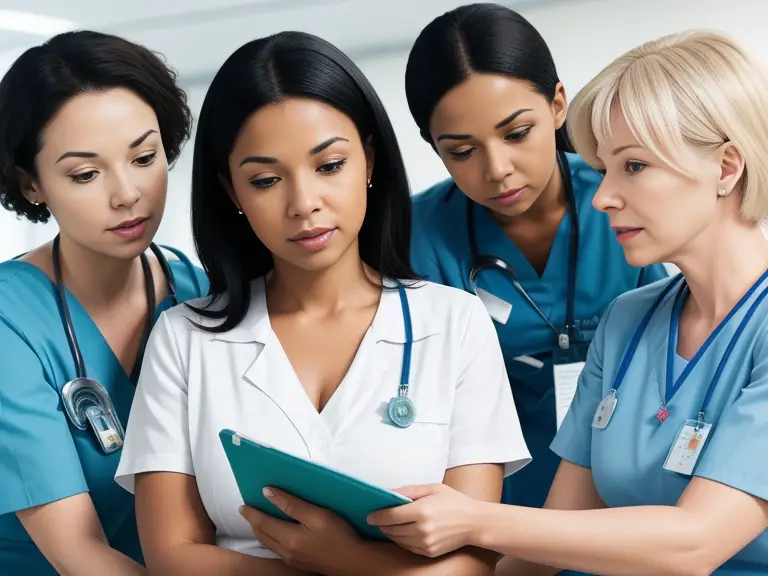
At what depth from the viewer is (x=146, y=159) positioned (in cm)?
195

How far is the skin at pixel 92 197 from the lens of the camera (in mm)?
1787

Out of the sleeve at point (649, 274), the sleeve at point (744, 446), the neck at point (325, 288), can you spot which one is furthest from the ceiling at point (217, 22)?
the sleeve at point (744, 446)

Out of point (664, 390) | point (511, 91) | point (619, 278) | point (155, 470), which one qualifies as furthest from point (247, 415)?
point (619, 278)

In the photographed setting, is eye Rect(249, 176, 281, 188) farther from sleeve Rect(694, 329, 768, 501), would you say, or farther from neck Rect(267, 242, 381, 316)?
sleeve Rect(694, 329, 768, 501)

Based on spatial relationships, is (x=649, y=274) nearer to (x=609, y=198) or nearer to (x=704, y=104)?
(x=609, y=198)

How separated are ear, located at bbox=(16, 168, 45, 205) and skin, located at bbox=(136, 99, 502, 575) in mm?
434

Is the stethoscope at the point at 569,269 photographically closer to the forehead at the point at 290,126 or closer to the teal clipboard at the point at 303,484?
the forehead at the point at 290,126

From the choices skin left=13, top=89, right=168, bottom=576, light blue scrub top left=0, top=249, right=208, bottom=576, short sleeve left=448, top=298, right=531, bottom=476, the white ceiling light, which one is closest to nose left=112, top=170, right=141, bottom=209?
skin left=13, top=89, right=168, bottom=576

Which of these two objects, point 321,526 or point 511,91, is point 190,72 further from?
point 321,526

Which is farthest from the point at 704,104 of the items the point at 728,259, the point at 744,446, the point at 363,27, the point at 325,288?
the point at 363,27

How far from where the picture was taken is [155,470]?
64.5 inches

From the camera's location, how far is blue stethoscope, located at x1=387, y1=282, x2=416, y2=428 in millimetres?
1628

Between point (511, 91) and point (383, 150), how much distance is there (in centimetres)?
33

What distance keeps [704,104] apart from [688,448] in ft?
1.61
